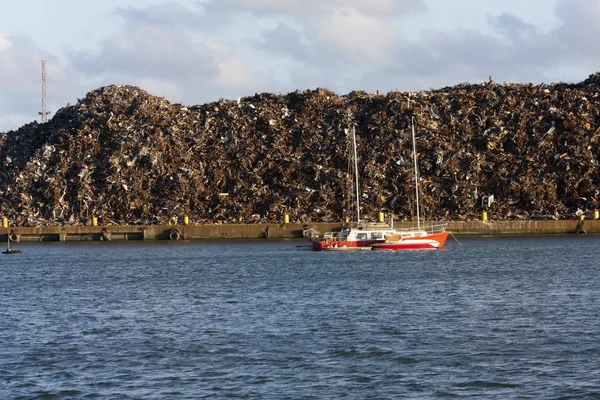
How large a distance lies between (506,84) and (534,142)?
9457mm

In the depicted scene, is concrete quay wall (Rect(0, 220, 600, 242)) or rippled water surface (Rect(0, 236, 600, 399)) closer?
rippled water surface (Rect(0, 236, 600, 399))

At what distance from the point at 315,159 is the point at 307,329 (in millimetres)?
45207

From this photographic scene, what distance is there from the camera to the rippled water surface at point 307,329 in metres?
24.0

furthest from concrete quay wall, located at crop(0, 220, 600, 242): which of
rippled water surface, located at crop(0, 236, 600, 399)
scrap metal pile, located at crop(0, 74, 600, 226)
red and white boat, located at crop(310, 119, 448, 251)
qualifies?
rippled water surface, located at crop(0, 236, 600, 399)

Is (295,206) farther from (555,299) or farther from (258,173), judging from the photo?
(555,299)

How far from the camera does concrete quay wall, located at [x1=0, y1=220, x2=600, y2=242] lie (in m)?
69.5

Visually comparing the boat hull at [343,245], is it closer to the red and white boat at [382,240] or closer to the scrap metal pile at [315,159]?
the red and white boat at [382,240]

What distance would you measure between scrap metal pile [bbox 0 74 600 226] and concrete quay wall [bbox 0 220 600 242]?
4.41 ft

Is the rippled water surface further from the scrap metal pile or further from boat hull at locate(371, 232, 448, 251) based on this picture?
the scrap metal pile

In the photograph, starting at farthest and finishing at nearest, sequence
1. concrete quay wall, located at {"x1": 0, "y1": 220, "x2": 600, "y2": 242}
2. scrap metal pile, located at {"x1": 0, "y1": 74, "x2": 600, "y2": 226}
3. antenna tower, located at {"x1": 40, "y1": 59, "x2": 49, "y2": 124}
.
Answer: antenna tower, located at {"x1": 40, "y1": 59, "x2": 49, "y2": 124} < scrap metal pile, located at {"x1": 0, "y1": 74, "x2": 600, "y2": 226} < concrete quay wall, located at {"x1": 0, "y1": 220, "x2": 600, "y2": 242}

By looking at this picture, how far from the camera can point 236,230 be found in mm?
72188

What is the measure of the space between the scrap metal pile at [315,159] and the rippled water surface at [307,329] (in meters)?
16.1

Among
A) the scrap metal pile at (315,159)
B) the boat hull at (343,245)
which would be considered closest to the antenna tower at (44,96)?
the scrap metal pile at (315,159)

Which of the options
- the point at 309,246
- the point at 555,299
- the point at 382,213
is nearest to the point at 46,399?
the point at 555,299
